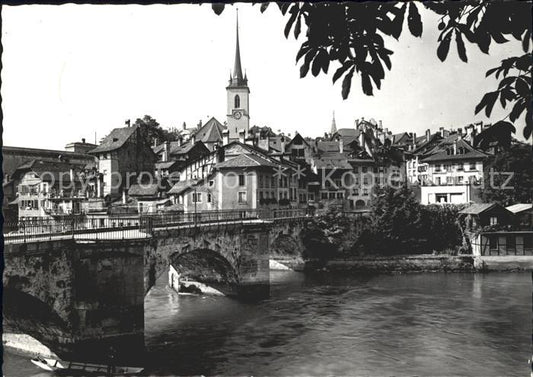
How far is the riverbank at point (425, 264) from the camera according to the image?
45.6 metres

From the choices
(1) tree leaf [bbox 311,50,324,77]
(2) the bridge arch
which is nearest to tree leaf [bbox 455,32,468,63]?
(1) tree leaf [bbox 311,50,324,77]

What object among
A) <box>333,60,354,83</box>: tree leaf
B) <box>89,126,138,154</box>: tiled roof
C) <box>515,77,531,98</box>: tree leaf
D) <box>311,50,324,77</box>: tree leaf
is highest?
<box>89,126,138,154</box>: tiled roof

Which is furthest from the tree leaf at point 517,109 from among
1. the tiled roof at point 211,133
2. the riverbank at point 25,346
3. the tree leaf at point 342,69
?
the tiled roof at point 211,133

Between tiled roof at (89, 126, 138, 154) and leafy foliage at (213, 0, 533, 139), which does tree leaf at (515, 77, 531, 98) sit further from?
tiled roof at (89, 126, 138, 154)

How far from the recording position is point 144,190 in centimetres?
5734

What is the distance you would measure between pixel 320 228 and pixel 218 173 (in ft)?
38.4

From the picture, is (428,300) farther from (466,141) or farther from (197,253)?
(466,141)

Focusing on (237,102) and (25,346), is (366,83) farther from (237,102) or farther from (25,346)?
(237,102)

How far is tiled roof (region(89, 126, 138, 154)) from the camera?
2443 inches

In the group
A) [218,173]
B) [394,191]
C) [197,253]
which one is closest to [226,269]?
[197,253]

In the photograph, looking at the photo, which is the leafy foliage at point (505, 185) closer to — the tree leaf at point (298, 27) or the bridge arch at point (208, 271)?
the bridge arch at point (208, 271)

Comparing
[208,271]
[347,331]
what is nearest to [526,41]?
[347,331]

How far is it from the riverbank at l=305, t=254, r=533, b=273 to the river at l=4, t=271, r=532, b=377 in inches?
204

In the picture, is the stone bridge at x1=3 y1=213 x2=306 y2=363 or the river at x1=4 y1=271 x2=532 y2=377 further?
the river at x1=4 y1=271 x2=532 y2=377
